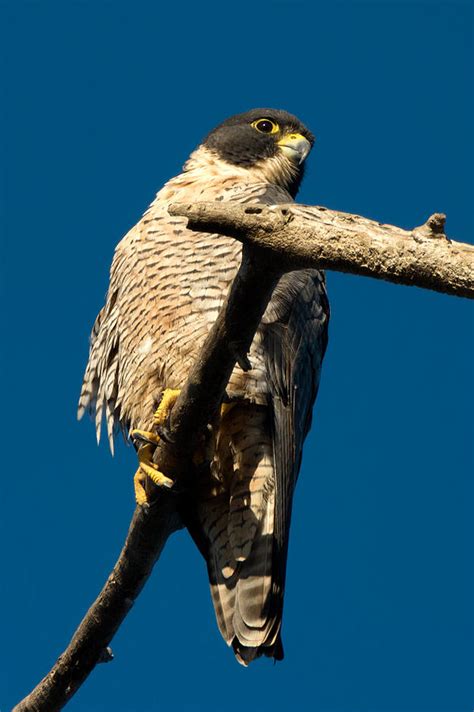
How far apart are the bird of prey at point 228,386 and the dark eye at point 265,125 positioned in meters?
1.14

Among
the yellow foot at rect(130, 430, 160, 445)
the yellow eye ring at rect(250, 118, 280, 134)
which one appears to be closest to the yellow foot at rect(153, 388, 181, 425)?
the yellow foot at rect(130, 430, 160, 445)

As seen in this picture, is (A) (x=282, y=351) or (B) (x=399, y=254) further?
(A) (x=282, y=351)

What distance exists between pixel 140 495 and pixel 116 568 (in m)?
0.35

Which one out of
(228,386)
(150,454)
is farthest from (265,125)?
(150,454)

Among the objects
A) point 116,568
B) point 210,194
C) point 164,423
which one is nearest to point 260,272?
point 164,423

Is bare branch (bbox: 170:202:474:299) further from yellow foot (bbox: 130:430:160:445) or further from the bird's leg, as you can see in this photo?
yellow foot (bbox: 130:430:160:445)

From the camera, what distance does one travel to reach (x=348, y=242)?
10.5 feet

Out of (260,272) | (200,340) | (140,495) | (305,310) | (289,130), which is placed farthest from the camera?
(289,130)

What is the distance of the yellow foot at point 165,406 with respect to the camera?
4652mm

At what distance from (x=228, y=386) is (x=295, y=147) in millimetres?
2646

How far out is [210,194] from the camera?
601cm

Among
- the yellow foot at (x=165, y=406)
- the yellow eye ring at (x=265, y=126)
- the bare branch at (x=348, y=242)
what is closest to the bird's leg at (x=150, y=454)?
the yellow foot at (x=165, y=406)

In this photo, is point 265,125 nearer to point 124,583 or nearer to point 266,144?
point 266,144

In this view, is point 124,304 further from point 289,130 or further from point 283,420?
point 289,130
